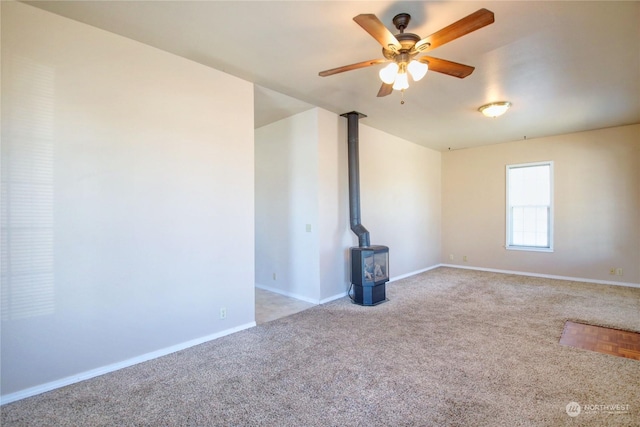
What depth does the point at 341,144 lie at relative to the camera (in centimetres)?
459

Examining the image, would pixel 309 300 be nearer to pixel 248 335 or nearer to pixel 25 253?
pixel 248 335

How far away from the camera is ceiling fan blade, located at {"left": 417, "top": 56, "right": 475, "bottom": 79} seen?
234 cm

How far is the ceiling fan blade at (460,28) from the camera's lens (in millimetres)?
1780

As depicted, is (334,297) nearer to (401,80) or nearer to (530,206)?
(401,80)

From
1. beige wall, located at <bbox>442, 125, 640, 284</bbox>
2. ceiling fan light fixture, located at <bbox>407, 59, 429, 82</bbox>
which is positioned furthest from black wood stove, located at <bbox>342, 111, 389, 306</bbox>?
beige wall, located at <bbox>442, 125, 640, 284</bbox>

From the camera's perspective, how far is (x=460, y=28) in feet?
6.29

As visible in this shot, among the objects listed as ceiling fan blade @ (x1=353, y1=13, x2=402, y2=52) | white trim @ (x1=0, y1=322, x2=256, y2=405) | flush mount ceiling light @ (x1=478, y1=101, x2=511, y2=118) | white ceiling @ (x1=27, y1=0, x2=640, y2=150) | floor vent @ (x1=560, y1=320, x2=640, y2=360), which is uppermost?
white ceiling @ (x1=27, y1=0, x2=640, y2=150)

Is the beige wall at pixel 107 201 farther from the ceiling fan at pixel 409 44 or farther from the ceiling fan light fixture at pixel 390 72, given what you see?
the ceiling fan light fixture at pixel 390 72

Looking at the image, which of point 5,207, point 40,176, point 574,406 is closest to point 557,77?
point 574,406

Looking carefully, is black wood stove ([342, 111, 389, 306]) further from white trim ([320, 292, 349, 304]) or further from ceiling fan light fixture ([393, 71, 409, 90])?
ceiling fan light fixture ([393, 71, 409, 90])

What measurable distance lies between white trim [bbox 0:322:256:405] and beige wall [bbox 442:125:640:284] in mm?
5622

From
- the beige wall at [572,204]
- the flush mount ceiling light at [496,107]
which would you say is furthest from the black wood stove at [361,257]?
the beige wall at [572,204]

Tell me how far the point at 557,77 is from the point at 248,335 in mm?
Result: 4283

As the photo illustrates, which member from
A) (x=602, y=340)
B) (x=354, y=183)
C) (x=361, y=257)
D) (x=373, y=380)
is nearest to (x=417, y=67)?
(x=354, y=183)
